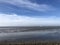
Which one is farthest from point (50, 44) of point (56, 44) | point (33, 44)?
point (33, 44)

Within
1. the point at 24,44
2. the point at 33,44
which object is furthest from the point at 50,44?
the point at 24,44

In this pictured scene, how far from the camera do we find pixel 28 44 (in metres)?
12.6

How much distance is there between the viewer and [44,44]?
12820 millimetres

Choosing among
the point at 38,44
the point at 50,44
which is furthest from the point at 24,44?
the point at 50,44

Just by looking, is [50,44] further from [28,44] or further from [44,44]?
[28,44]

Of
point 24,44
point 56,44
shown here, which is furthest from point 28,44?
point 56,44

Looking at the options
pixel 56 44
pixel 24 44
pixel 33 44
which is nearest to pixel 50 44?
pixel 56 44

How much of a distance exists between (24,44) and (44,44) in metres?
2.17

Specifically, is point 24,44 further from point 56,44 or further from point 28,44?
point 56,44

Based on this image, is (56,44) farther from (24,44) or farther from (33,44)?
(24,44)

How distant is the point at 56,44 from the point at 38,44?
204 cm

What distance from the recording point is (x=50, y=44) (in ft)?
42.6

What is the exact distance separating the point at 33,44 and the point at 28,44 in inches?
21.1

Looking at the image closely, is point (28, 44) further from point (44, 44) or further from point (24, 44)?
point (44, 44)
